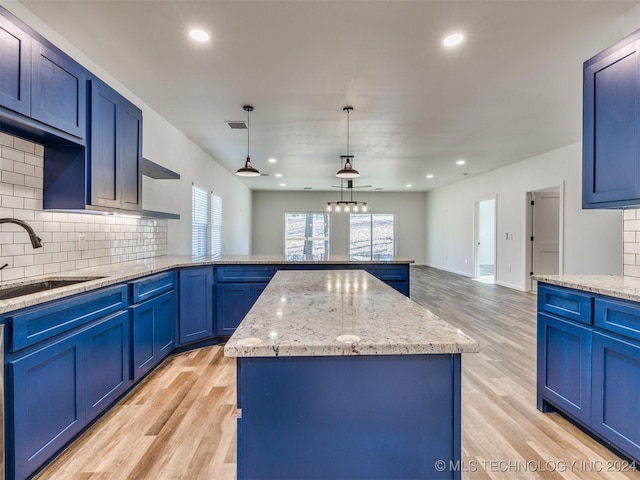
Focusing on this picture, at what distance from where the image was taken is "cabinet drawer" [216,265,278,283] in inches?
145

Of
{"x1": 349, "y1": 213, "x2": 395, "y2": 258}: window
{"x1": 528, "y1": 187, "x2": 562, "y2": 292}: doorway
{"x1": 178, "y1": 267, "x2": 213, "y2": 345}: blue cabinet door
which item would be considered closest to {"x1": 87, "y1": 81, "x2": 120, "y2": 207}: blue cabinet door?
{"x1": 178, "y1": 267, "x2": 213, "y2": 345}: blue cabinet door

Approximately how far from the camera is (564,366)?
6.81ft

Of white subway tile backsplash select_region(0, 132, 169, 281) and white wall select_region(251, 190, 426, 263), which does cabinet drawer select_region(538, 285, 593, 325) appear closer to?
white subway tile backsplash select_region(0, 132, 169, 281)

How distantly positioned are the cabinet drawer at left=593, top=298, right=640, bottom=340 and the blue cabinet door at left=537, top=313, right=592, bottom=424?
4.8 inches

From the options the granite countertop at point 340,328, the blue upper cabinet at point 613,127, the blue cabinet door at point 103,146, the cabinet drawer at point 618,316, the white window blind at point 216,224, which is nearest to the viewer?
the granite countertop at point 340,328

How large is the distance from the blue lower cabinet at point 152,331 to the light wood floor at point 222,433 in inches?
6.7

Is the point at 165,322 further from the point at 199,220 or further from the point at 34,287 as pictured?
the point at 199,220

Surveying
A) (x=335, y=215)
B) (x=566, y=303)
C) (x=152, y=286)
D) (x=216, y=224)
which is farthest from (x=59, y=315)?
(x=335, y=215)

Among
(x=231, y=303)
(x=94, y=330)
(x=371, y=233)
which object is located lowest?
(x=231, y=303)

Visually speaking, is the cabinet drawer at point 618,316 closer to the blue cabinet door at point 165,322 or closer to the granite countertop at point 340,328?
the granite countertop at point 340,328

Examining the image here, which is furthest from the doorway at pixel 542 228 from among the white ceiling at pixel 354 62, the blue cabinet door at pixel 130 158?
the blue cabinet door at pixel 130 158

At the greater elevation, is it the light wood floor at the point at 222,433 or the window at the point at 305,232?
the window at the point at 305,232

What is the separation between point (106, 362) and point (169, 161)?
3.05 meters

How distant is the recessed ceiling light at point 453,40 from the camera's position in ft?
8.13
